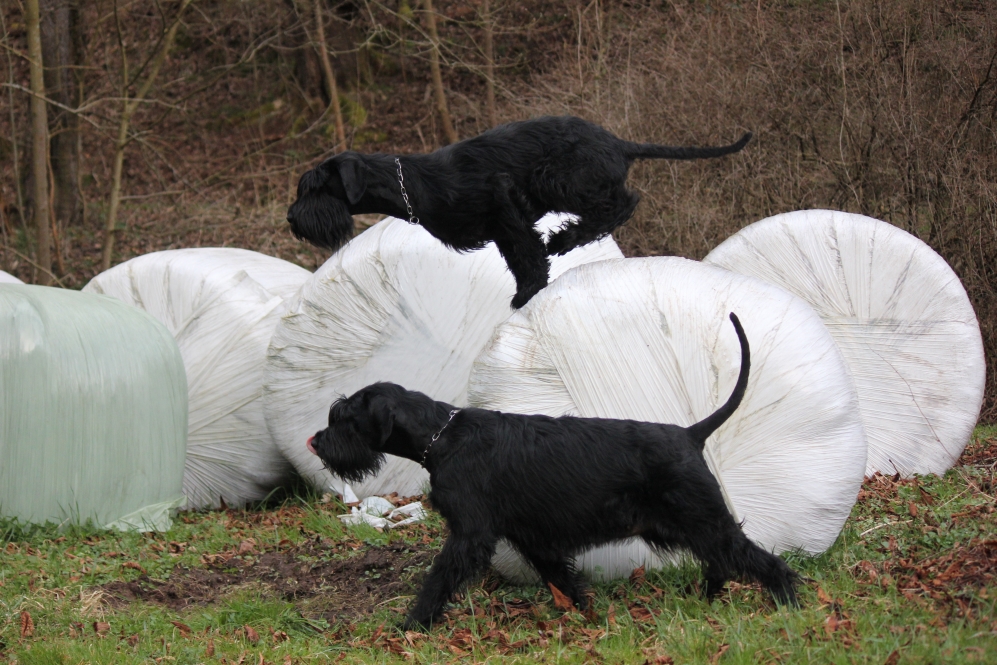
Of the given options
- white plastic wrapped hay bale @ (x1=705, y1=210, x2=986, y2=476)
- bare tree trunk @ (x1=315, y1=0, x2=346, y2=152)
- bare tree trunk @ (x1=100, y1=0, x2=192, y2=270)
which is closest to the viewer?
white plastic wrapped hay bale @ (x1=705, y1=210, x2=986, y2=476)

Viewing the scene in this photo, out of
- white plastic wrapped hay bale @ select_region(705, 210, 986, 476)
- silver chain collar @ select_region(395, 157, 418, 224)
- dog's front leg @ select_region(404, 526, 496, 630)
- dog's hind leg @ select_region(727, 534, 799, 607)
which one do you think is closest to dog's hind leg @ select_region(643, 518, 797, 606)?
dog's hind leg @ select_region(727, 534, 799, 607)

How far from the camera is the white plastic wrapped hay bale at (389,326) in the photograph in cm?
671

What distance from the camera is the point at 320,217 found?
5.10 metres

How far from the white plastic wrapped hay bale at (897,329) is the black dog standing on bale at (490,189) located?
1.72 m

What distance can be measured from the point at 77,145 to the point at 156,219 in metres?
1.58

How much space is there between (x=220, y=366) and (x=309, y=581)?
2.86 metres

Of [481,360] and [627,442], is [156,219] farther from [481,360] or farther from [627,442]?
[627,442]

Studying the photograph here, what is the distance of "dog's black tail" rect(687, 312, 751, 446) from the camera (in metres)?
4.43

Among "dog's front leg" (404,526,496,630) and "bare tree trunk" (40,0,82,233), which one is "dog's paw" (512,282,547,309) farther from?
"bare tree trunk" (40,0,82,233)

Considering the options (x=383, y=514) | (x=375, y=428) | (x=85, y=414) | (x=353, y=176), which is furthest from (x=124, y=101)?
(x=375, y=428)

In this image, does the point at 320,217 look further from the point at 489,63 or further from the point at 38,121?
the point at 489,63

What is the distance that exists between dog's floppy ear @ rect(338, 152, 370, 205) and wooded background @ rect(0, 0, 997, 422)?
535 cm

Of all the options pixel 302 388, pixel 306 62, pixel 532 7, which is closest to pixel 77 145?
pixel 306 62

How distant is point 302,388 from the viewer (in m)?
6.93
